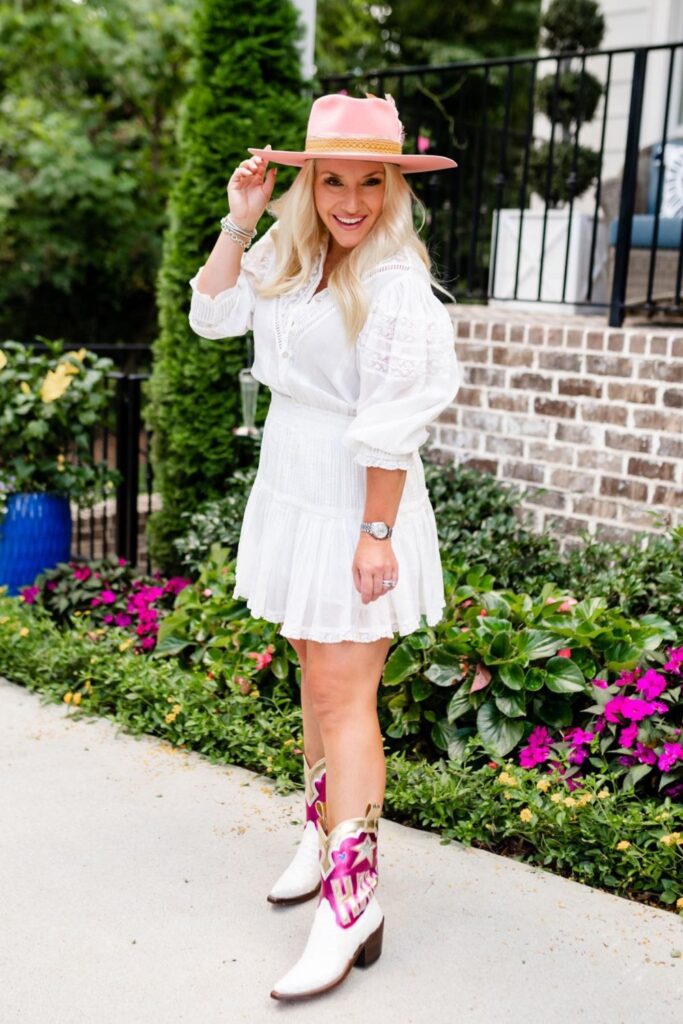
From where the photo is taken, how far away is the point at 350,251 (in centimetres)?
245

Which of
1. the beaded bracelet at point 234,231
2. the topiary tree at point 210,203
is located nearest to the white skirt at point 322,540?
the beaded bracelet at point 234,231

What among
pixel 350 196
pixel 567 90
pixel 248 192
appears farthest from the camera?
pixel 567 90

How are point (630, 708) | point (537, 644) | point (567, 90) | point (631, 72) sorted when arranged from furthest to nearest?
1. point (631, 72)
2. point (567, 90)
3. point (537, 644)
4. point (630, 708)

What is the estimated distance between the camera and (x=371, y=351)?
7.54ft

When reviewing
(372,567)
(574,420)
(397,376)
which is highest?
(397,376)

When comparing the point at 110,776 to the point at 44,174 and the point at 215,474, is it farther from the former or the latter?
the point at 44,174

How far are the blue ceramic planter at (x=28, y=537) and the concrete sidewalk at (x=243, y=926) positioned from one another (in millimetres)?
1794

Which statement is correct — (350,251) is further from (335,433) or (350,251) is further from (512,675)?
(512,675)

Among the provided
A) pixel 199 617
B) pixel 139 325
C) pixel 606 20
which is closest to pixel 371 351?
pixel 199 617

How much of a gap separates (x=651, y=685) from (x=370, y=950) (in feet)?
3.81

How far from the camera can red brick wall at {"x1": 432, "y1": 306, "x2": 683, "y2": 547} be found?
4.61m

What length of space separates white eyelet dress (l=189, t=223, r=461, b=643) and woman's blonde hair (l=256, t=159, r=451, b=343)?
0.08 ft

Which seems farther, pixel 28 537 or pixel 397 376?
pixel 28 537

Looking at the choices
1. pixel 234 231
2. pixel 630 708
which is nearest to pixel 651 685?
pixel 630 708
